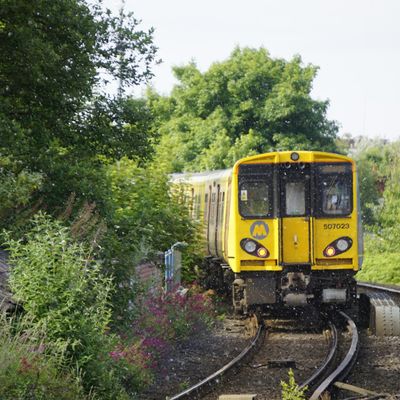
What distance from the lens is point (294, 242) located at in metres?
17.8

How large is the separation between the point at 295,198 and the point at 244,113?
32.6 metres

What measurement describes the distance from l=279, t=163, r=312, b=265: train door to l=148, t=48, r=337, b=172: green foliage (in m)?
29.9

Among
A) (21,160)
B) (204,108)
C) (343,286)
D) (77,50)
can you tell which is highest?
(204,108)

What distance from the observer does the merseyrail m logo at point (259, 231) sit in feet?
58.7

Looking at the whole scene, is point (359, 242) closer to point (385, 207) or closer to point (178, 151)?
point (385, 207)

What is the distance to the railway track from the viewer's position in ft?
37.1

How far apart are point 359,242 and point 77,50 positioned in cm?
586

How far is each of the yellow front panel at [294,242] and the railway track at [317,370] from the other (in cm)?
133

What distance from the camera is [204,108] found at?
171 ft

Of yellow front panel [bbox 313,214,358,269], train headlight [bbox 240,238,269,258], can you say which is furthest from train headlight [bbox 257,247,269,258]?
yellow front panel [bbox 313,214,358,269]

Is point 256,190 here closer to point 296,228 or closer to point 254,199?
point 254,199

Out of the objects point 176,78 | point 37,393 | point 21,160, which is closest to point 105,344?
point 37,393

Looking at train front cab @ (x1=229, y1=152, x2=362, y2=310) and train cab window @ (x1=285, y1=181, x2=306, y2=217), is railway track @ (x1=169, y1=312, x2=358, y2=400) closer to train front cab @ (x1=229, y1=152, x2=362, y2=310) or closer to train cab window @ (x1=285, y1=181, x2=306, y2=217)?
train front cab @ (x1=229, y1=152, x2=362, y2=310)

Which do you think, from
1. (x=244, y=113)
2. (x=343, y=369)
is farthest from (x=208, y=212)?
(x=244, y=113)
